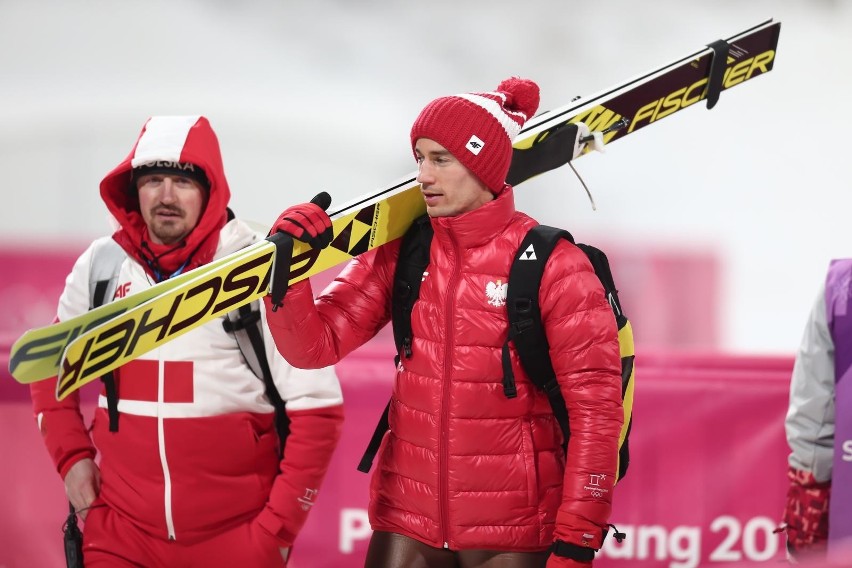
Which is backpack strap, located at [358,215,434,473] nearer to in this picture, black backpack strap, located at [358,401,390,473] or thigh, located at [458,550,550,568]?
black backpack strap, located at [358,401,390,473]

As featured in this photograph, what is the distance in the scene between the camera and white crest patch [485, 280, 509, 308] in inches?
92.4

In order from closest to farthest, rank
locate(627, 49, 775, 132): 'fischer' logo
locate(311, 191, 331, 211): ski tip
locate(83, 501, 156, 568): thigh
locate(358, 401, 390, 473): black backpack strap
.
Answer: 1. locate(311, 191, 331, 211): ski tip
2. locate(358, 401, 390, 473): black backpack strap
3. locate(83, 501, 156, 568): thigh
4. locate(627, 49, 775, 132): 'fischer' logo

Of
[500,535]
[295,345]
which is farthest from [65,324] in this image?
[500,535]

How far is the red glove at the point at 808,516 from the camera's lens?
3.01m

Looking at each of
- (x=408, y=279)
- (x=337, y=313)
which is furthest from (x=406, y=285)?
(x=337, y=313)

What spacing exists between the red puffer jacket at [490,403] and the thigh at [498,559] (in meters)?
0.02

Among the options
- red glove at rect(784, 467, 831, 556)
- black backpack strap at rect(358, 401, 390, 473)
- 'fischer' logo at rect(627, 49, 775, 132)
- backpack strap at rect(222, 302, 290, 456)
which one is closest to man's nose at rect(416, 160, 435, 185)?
black backpack strap at rect(358, 401, 390, 473)

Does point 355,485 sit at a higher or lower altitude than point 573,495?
lower

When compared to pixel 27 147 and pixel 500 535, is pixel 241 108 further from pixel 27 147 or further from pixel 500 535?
pixel 500 535

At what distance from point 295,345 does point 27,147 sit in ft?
13.7

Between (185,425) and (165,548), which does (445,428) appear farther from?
(165,548)

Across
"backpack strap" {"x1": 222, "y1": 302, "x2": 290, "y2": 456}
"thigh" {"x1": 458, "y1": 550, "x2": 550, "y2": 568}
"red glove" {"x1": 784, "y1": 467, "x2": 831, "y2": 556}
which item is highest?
"backpack strap" {"x1": 222, "y1": 302, "x2": 290, "y2": 456}

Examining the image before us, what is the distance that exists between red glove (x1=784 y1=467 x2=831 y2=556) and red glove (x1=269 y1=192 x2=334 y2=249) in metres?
1.57

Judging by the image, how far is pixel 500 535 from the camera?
2334 millimetres
